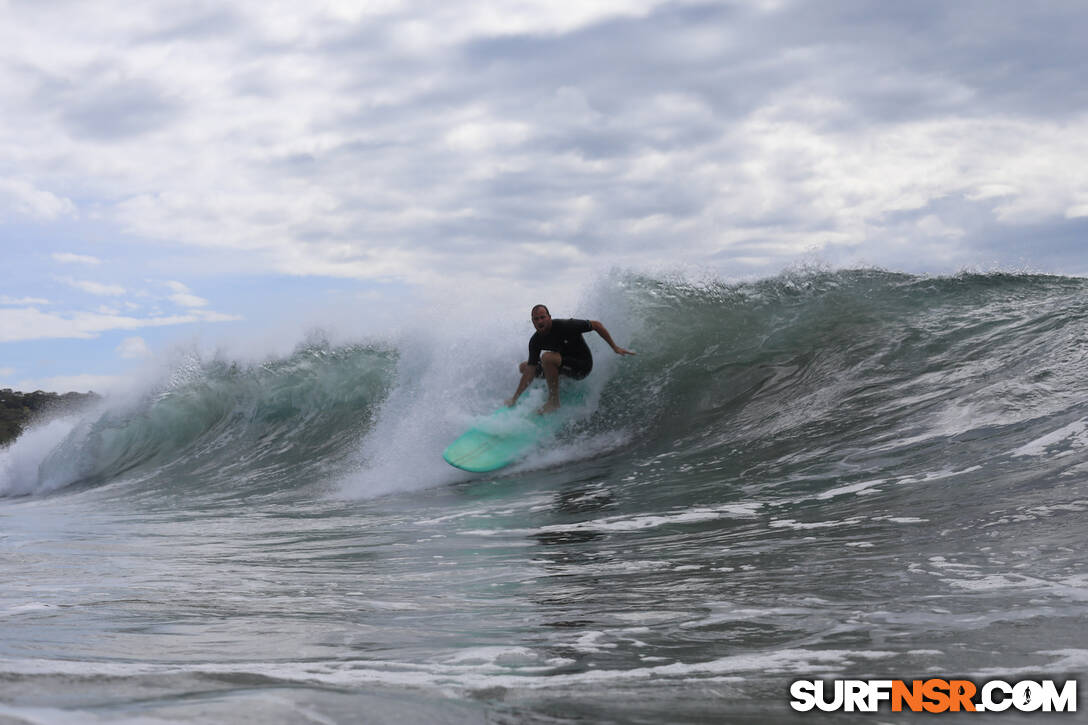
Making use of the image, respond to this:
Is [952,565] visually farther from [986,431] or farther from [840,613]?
[986,431]

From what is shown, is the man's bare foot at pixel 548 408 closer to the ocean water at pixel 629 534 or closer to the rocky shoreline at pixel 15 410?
the ocean water at pixel 629 534

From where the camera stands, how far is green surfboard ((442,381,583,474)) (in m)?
9.09

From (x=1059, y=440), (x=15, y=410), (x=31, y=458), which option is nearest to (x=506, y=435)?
(x=1059, y=440)

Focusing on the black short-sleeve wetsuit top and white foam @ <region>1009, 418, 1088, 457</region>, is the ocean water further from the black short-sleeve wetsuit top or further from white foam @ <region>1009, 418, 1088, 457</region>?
the black short-sleeve wetsuit top

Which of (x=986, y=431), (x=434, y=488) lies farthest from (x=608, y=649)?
(x=434, y=488)

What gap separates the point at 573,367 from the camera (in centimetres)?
988

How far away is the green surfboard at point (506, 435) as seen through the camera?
9.09 m

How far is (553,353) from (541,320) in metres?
0.39

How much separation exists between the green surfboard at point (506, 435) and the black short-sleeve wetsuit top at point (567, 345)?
291 millimetres

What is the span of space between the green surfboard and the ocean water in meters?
0.17

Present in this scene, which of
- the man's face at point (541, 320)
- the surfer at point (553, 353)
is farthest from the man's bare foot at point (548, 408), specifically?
the man's face at point (541, 320)

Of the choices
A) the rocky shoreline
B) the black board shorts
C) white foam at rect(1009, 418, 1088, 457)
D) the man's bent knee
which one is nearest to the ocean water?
white foam at rect(1009, 418, 1088, 457)

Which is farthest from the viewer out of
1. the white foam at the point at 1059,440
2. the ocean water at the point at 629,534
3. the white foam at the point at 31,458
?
the white foam at the point at 31,458

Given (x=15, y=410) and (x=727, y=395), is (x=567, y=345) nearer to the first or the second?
(x=727, y=395)
